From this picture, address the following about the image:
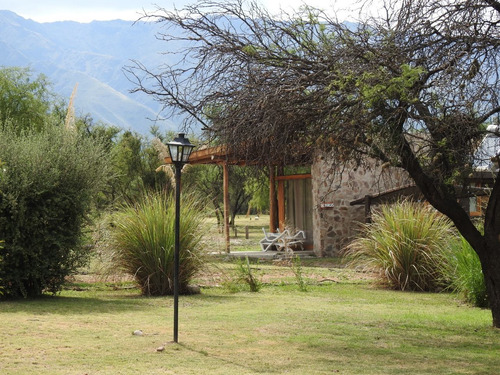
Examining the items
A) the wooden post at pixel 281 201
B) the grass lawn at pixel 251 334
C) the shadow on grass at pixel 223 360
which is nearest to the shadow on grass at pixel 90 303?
the grass lawn at pixel 251 334

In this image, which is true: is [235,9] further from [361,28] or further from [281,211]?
[281,211]

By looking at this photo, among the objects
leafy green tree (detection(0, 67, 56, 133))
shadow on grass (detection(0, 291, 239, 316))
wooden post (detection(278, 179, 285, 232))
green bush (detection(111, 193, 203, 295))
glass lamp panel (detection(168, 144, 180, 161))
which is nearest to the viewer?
glass lamp panel (detection(168, 144, 180, 161))

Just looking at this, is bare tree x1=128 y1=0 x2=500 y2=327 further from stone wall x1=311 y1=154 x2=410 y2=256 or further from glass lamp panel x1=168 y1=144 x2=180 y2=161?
stone wall x1=311 y1=154 x2=410 y2=256

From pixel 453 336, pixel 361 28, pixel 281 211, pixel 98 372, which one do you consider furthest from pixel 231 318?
pixel 281 211

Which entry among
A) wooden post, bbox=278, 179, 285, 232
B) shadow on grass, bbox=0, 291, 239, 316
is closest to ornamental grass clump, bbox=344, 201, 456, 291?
shadow on grass, bbox=0, 291, 239, 316

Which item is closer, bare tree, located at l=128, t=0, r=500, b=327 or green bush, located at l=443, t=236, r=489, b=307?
bare tree, located at l=128, t=0, r=500, b=327

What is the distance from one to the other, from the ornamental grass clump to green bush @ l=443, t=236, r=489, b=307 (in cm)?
119

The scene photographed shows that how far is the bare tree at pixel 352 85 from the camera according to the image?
691 cm

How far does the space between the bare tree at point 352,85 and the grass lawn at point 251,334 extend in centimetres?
149

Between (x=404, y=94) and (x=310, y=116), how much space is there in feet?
3.79

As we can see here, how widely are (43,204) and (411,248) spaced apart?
6796mm

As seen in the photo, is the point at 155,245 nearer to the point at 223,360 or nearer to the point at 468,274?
the point at 468,274

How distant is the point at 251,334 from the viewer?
8.25m

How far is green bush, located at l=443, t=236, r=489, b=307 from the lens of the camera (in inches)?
433
